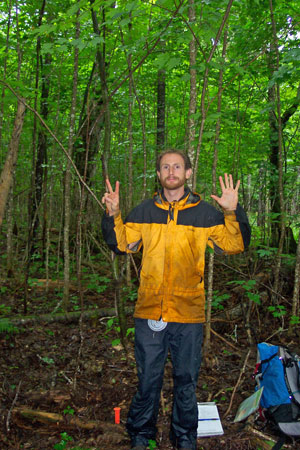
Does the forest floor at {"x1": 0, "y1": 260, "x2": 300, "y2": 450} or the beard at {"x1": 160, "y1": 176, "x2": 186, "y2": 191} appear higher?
the beard at {"x1": 160, "y1": 176, "x2": 186, "y2": 191}

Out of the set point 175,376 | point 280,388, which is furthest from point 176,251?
point 280,388

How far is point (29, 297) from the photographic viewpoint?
6.56 meters

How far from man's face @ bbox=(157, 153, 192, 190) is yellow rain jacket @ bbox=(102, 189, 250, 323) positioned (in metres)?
0.16

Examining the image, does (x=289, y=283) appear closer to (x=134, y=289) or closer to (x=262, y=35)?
(x=134, y=289)

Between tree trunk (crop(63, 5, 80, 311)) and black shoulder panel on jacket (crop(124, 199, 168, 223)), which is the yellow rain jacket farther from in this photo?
tree trunk (crop(63, 5, 80, 311))

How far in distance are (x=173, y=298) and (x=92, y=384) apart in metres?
1.88

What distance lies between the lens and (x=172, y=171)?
9.30ft

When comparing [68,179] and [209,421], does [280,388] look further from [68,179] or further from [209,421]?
[68,179]

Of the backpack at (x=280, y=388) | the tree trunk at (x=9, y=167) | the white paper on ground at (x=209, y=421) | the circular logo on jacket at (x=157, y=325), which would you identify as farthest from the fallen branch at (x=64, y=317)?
the circular logo on jacket at (x=157, y=325)

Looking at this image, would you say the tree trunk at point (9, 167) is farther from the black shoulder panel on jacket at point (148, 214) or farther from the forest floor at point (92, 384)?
the forest floor at point (92, 384)

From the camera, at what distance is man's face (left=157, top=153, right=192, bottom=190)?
2.80 m

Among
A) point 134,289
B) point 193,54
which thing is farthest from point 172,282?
point 134,289

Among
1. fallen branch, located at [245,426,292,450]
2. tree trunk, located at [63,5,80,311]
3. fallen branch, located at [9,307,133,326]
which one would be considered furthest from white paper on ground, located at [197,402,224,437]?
tree trunk, located at [63,5,80,311]

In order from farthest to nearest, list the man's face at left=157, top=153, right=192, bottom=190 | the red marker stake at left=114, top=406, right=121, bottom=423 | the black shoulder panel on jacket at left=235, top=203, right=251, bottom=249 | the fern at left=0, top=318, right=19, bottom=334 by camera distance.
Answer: the fern at left=0, top=318, right=19, bottom=334
the red marker stake at left=114, top=406, right=121, bottom=423
the man's face at left=157, top=153, right=192, bottom=190
the black shoulder panel on jacket at left=235, top=203, right=251, bottom=249
